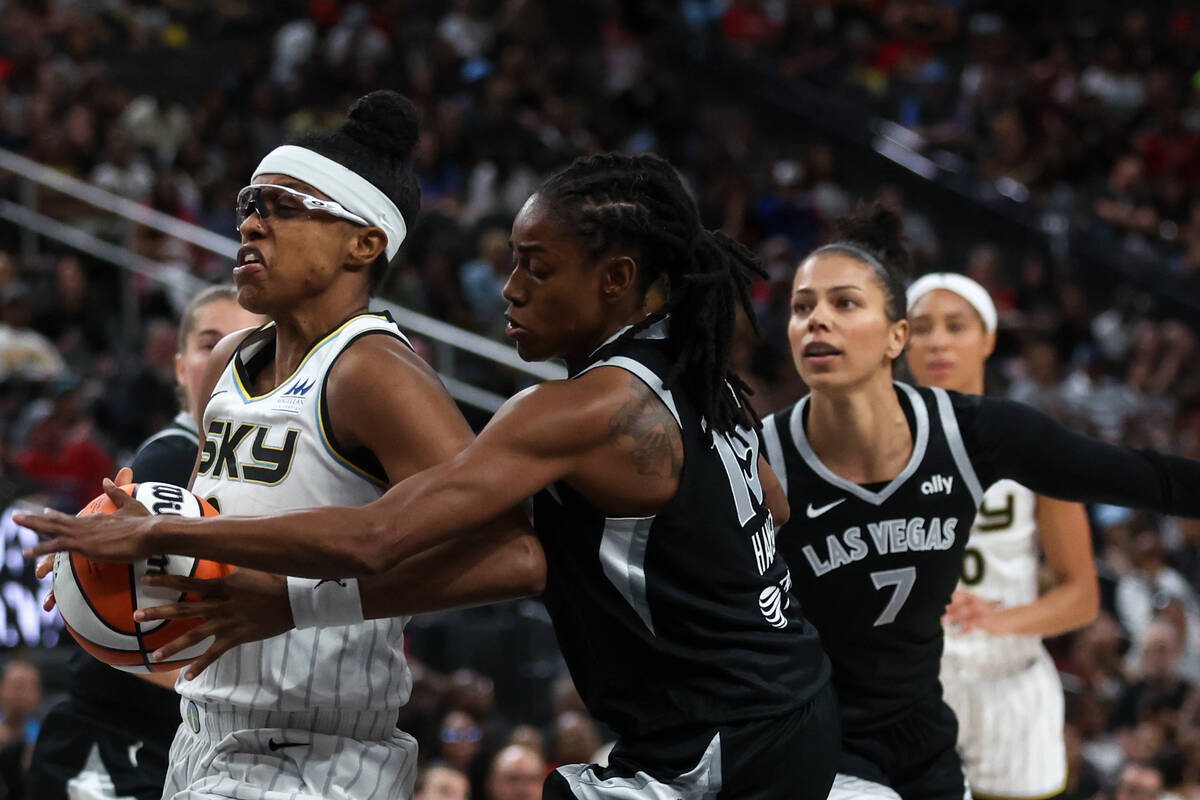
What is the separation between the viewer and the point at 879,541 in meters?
3.70

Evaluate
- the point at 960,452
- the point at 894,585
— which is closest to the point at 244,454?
the point at 894,585

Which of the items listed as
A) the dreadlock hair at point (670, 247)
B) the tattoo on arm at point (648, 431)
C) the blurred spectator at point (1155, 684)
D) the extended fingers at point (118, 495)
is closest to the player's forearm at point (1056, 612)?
the dreadlock hair at point (670, 247)

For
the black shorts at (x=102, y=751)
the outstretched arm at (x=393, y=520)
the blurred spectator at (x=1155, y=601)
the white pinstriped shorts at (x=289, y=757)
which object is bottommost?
the black shorts at (x=102, y=751)

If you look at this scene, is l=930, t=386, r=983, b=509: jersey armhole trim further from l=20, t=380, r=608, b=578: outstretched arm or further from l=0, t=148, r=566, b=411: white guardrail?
l=0, t=148, r=566, b=411: white guardrail

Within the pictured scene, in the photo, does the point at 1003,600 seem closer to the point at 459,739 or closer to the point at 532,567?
the point at 532,567

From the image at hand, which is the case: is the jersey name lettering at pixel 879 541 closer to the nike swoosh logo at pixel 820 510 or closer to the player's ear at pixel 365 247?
the nike swoosh logo at pixel 820 510

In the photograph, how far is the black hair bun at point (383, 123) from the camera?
124 inches

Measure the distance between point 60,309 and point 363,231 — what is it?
729 centimetres

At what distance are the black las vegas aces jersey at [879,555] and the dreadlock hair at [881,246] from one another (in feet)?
1.11

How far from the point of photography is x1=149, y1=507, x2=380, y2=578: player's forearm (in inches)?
99.3

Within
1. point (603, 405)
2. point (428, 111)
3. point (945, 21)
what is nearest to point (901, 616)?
point (603, 405)

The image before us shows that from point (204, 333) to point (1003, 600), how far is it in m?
2.69

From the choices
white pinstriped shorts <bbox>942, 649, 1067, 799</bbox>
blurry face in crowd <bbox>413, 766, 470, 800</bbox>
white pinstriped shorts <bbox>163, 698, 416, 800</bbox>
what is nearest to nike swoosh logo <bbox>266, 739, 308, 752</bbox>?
white pinstriped shorts <bbox>163, 698, 416, 800</bbox>

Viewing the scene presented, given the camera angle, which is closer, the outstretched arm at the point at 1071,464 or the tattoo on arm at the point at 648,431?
the tattoo on arm at the point at 648,431
